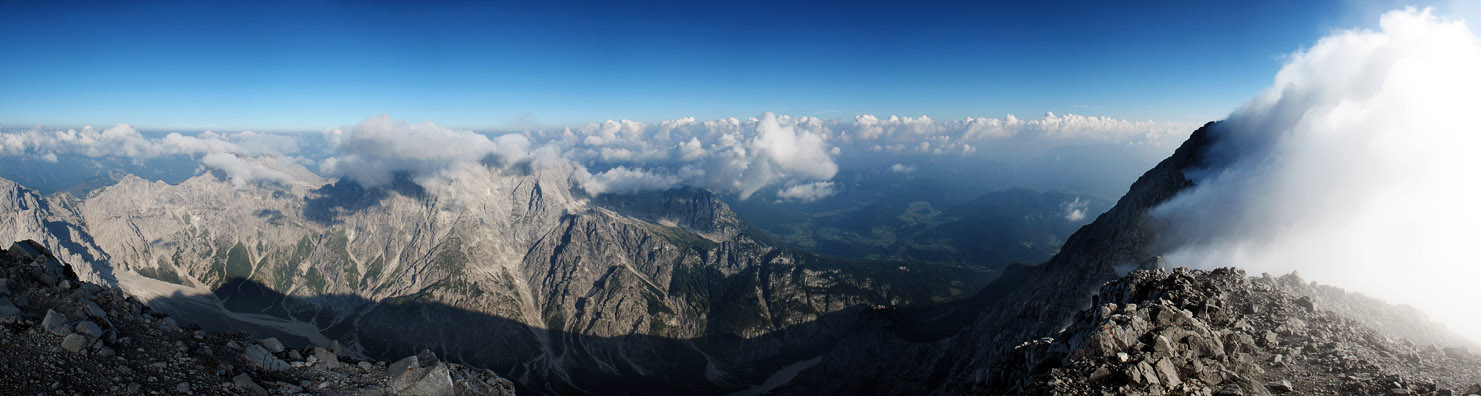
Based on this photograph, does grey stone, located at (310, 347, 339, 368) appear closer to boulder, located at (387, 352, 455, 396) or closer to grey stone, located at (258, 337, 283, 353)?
grey stone, located at (258, 337, 283, 353)

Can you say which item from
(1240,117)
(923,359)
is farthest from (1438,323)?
(923,359)

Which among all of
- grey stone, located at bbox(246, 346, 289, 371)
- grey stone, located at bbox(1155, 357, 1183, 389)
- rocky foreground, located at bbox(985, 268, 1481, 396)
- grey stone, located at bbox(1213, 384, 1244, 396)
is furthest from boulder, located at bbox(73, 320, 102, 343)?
grey stone, located at bbox(1213, 384, 1244, 396)

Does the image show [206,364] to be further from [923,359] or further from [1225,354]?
[923,359]

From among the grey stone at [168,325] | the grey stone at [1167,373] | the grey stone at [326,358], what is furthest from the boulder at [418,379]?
the grey stone at [1167,373]

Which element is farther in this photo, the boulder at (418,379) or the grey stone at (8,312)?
the boulder at (418,379)

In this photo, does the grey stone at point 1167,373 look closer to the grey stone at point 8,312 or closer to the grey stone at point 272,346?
the grey stone at point 272,346

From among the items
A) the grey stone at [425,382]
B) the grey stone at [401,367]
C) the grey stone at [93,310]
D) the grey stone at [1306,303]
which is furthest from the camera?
the grey stone at [1306,303]
